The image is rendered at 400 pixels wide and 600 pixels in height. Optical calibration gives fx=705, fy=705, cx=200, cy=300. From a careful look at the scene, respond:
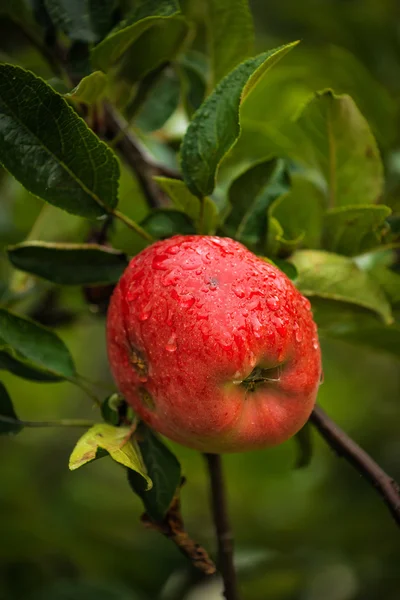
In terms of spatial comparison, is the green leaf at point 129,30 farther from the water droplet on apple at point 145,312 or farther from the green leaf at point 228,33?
the water droplet on apple at point 145,312

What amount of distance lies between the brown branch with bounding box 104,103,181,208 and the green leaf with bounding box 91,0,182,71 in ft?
0.41

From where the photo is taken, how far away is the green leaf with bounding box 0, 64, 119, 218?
2.34 feet

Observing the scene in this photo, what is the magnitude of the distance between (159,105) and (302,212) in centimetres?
30

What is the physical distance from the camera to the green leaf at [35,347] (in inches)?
32.8

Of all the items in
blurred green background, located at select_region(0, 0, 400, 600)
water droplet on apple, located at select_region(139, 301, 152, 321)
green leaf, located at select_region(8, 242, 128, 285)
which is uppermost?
water droplet on apple, located at select_region(139, 301, 152, 321)

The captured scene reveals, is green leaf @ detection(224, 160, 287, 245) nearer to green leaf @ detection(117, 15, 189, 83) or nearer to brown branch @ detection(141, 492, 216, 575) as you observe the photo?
green leaf @ detection(117, 15, 189, 83)

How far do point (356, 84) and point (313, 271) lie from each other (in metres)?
0.68

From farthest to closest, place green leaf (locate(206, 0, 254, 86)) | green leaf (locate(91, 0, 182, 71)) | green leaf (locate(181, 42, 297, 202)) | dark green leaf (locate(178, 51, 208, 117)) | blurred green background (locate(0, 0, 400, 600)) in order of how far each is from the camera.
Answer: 1. blurred green background (locate(0, 0, 400, 600))
2. dark green leaf (locate(178, 51, 208, 117))
3. green leaf (locate(206, 0, 254, 86))
4. green leaf (locate(91, 0, 182, 71))
5. green leaf (locate(181, 42, 297, 202))

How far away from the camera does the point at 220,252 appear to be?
71cm

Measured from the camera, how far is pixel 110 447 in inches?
26.6

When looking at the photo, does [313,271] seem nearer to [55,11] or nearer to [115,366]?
[115,366]

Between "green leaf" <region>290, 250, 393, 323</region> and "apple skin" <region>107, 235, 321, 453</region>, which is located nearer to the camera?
"apple skin" <region>107, 235, 321, 453</region>

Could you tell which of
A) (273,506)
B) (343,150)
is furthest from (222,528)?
(273,506)

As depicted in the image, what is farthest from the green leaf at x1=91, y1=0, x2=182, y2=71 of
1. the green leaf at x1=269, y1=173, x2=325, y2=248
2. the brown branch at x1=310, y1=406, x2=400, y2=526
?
the brown branch at x1=310, y1=406, x2=400, y2=526
